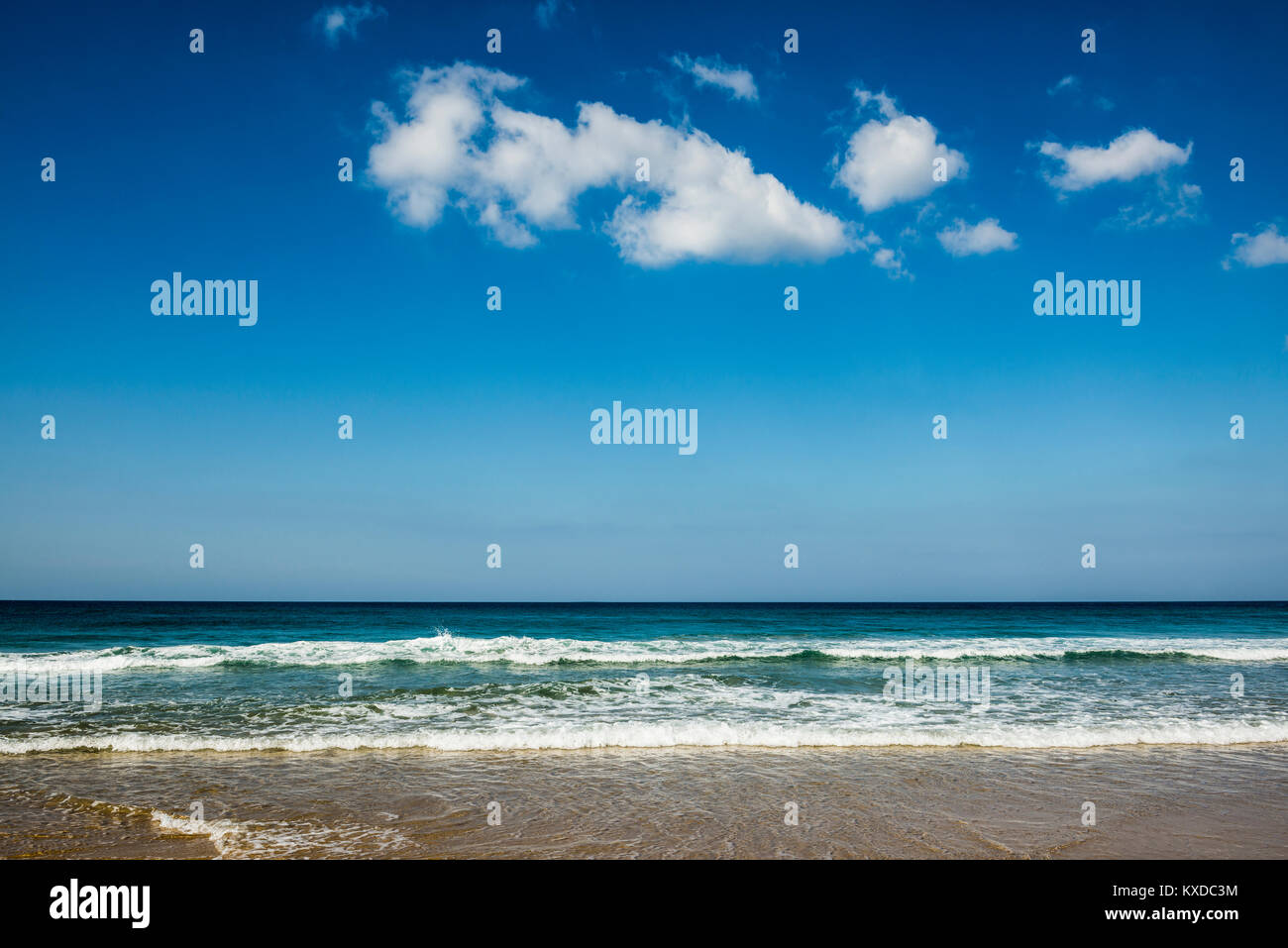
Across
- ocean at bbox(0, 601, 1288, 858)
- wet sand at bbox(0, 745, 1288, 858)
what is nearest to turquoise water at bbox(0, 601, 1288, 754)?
ocean at bbox(0, 601, 1288, 858)

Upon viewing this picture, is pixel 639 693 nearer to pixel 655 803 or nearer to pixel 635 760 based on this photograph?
pixel 635 760

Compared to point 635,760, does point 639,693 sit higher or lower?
lower

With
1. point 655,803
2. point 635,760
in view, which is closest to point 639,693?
point 635,760

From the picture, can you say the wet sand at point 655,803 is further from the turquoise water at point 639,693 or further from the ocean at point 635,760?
the turquoise water at point 639,693

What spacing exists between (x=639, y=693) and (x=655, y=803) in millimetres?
7268

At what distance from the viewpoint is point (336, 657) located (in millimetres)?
21438

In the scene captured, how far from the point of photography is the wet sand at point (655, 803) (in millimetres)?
6230

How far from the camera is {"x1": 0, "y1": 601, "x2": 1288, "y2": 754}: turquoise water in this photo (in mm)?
10656

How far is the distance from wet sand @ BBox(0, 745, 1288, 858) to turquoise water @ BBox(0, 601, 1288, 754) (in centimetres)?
72

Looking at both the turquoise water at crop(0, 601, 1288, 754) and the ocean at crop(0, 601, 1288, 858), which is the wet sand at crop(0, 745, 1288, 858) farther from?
the turquoise water at crop(0, 601, 1288, 754)

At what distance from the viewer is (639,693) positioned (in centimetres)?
1463

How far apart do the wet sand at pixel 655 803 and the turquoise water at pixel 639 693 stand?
720mm
